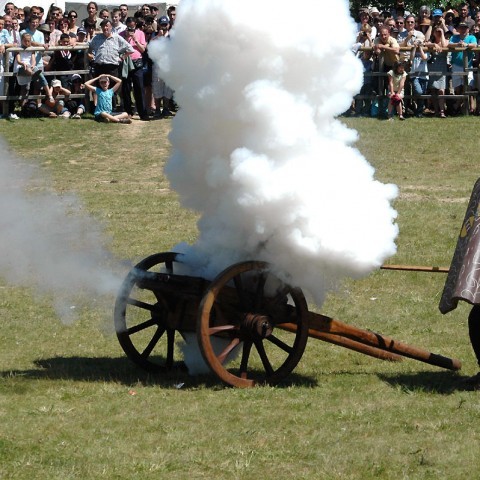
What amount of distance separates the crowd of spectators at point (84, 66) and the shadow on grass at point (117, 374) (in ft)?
40.3

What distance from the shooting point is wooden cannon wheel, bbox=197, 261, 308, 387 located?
823 cm

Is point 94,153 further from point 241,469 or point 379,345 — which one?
point 241,469

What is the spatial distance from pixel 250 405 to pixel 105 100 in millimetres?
14195

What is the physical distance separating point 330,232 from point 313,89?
109 centimetres

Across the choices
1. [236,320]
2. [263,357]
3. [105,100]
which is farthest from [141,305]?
[105,100]

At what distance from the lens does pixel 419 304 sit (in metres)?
11.3

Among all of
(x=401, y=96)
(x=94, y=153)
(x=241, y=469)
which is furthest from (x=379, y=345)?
(x=401, y=96)

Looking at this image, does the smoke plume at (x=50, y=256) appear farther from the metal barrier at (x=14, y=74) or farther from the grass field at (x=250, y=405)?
the metal barrier at (x=14, y=74)

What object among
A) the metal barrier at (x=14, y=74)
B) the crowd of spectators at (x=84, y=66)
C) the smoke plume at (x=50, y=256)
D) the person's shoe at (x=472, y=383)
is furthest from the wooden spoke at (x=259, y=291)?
the metal barrier at (x=14, y=74)

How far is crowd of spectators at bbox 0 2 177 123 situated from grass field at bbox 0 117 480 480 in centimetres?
775

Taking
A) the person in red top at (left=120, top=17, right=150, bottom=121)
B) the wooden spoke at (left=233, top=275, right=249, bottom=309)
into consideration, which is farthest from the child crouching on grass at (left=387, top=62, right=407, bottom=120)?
the wooden spoke at (left=233, top=275, right=249, bottom=309)

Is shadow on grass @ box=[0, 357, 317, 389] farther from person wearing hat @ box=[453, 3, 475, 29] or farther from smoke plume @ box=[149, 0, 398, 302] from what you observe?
person wearing hat @ box=[453, 3, 475, 29]

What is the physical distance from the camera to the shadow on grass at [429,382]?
8547mm

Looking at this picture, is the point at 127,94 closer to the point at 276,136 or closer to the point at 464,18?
the point at 464,18
